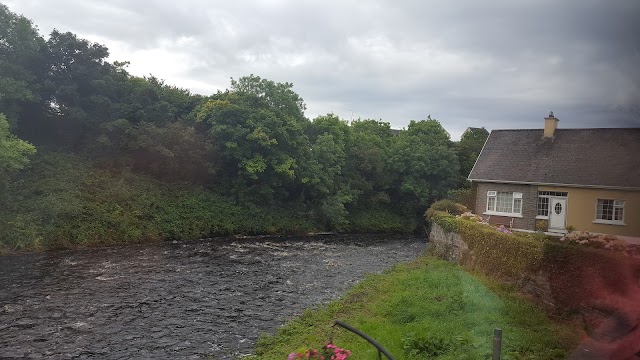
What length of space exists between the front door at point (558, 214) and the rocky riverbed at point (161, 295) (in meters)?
7.59

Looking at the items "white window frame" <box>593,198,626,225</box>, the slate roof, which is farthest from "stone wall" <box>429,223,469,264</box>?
"white window frame" <box>593,198,626,225</box>

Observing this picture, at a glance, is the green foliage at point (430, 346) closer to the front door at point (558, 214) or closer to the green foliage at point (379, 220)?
the front door at point (558, 214)

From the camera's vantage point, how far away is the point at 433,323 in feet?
37.7

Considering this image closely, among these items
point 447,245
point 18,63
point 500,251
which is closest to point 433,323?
point 500,251

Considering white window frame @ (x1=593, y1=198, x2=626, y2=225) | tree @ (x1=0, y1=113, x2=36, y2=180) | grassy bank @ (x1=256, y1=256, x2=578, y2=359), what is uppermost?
tree @ (x1=0, y1=113, x2=36, y2=180)

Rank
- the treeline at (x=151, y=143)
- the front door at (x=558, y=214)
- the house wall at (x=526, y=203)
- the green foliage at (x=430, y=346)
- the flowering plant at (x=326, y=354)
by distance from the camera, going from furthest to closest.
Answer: the treeline at (x=151, y=143), the house wall at (x=526, y=203), the front door at (x=558, y=214), the green foliage at (x=430, y=346), the flowering plant at (x=326, y=354)

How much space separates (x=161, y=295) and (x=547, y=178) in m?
18.3

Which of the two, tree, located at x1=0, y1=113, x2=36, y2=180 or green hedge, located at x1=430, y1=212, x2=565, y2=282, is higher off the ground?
tree, located at x1=0, y1=113, x2=36, y2=180

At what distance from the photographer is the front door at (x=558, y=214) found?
22125 millimetres

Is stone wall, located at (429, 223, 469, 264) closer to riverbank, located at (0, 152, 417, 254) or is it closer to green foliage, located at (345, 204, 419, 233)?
riverbank, located at (0, 152, 417, 254)

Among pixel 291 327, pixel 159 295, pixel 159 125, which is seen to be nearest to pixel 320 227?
pixel 159 125

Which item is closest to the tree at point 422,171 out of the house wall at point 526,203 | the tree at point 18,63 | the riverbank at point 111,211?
the riverbank at point 111,211

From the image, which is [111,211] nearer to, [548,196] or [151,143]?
[151,143]

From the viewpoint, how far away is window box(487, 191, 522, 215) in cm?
2397
